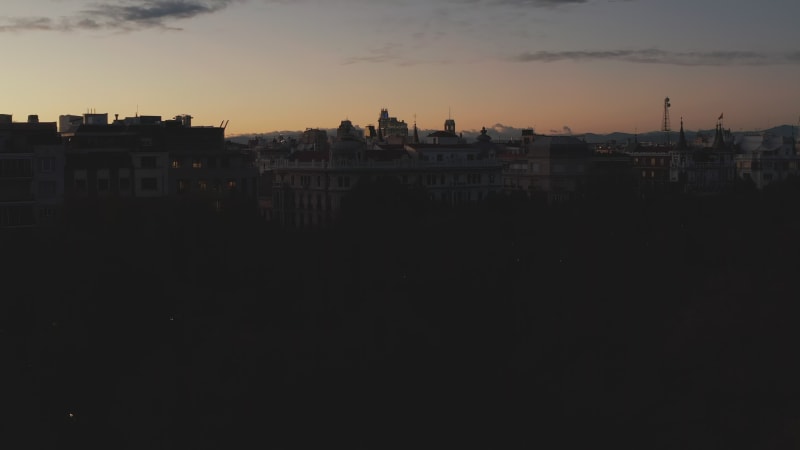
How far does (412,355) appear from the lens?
95.8ft

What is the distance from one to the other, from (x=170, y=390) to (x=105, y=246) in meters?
12.3

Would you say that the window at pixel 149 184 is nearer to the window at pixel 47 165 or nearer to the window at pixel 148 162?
the window at pixel 148 162

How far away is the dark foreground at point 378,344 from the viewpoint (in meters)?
25.3

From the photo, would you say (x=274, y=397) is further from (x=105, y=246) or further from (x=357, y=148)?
(x=357, y=148)

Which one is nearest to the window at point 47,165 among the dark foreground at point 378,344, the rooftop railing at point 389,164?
the dark foreground at point 378,344

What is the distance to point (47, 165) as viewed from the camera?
→ 4469cm

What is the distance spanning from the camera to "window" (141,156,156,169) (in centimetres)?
5056

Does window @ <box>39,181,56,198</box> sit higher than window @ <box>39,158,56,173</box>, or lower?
lower

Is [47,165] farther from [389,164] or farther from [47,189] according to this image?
[389,164]

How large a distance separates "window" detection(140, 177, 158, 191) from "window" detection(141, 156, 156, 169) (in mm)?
509

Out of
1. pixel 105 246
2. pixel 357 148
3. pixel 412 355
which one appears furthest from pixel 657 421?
pixel 357 148

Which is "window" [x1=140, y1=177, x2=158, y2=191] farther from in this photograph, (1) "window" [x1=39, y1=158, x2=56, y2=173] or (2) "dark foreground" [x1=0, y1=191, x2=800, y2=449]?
(2) "dark foreground" [x1=0, y1=191, x2=800, y2=449]

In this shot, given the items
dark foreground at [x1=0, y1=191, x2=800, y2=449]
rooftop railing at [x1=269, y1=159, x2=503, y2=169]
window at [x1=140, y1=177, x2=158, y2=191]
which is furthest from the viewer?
rooftop railing at [x1=269, y1=159, x2=503, y2=169]

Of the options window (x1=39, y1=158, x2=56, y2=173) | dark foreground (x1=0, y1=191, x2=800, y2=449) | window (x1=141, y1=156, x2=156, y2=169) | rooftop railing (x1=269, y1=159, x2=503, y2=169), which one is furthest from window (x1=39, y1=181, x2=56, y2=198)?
rooftop railing (x1=269, y1=159, x2=503, y2=169)
